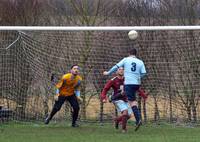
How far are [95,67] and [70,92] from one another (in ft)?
6.37

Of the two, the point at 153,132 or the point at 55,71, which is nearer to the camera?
the point at 153,132

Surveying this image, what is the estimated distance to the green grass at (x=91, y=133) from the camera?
11867 mm

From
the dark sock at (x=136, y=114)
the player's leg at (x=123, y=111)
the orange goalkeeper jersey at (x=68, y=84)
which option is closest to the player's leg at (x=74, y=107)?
the orange goalkeeper jersey at (x=68, y=84)

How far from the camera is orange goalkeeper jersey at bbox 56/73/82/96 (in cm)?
1434

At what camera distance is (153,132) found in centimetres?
1342

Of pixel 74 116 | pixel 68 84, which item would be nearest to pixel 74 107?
pixel 74 116

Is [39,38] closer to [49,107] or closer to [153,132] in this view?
[49,107]

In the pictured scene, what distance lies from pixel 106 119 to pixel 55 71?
2.00 m

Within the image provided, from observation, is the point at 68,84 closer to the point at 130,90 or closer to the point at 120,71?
the point at 120,71

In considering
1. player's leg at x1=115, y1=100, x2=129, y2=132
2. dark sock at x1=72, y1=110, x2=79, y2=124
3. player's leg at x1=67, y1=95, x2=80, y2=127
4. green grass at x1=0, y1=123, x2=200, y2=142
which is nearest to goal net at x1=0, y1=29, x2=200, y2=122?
green grass at x1=0, y1=123, x2=200, y2=142

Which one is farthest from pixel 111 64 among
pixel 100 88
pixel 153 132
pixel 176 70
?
pixel 153 132

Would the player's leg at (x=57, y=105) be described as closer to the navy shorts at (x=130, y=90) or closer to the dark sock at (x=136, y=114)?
the navy shorts at (x=130, y=90)

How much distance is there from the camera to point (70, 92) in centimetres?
1462

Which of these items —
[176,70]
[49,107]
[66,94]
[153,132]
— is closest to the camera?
[153,132]
